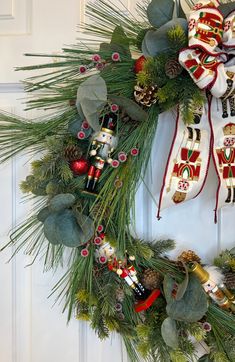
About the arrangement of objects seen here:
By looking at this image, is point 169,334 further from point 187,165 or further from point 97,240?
point 187,165

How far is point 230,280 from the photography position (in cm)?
90

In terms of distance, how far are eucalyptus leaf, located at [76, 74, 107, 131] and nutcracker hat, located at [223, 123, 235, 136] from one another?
0.86ft

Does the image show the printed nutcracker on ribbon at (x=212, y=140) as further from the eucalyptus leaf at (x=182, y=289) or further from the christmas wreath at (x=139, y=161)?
the eucalyptus leaf at (x=182, y=289)

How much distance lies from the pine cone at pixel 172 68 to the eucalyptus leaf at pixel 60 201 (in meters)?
0.32

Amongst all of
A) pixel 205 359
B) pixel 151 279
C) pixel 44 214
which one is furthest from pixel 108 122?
pixel 205 359

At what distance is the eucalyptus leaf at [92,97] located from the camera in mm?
816

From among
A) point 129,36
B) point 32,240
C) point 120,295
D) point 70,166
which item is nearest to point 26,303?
point 32,240

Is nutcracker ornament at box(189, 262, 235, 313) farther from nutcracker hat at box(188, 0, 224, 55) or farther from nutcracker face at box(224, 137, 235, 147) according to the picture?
nutcracker hat at box(188, 0, 224, 55)

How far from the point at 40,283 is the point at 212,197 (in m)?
0.50

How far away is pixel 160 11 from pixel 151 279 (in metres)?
0.57

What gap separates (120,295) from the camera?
0.91 meters

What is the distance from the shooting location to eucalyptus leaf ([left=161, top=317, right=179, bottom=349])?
2.83ft

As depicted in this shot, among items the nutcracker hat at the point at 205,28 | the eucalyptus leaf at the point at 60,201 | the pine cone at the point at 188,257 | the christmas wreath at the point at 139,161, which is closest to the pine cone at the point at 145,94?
the christmas wreath at the point at 139,161

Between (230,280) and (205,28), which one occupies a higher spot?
(205,28)
